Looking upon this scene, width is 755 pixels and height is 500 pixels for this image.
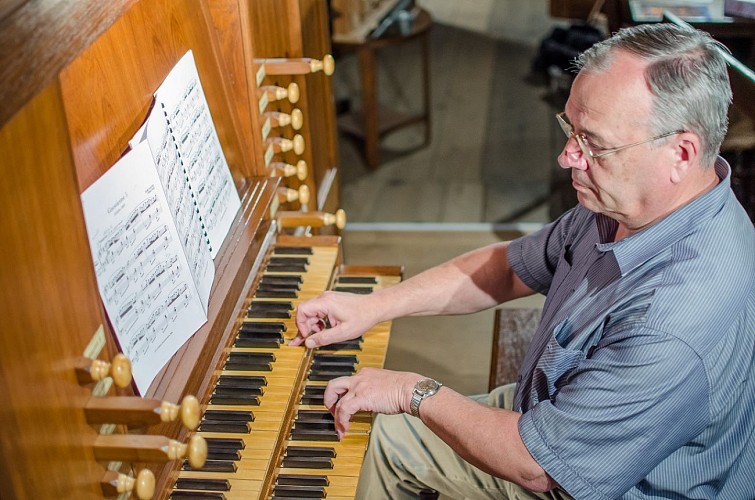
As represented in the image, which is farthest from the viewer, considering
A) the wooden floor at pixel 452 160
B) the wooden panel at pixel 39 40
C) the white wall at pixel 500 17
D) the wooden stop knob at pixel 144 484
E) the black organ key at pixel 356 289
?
the white wall at pixel 500 17

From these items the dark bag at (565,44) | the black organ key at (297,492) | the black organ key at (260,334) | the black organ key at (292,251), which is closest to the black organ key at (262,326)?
the black organ key at (260,334)

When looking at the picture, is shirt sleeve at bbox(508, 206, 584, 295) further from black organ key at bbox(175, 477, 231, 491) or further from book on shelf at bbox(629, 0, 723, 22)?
book on shelf at bbox(629, 0, 723, 22)

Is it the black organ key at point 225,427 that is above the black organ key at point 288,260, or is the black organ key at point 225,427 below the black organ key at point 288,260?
below

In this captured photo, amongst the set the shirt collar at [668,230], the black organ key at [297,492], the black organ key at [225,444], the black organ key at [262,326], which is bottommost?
the black organ key at [297,492]

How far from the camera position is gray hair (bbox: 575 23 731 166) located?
68.1 inches

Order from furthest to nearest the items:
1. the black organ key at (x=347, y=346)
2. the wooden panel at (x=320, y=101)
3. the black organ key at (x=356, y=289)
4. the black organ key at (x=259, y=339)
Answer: the wooden panel at (x=320, y=101), the black organ key at (x=356, y=289), the black organ key at (x=347, y=346), the black organ key at (x=259, y=339)

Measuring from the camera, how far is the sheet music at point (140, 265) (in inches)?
65.0

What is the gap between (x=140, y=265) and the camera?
1767 millimetres

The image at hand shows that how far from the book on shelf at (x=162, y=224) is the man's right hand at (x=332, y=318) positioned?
0.25 m

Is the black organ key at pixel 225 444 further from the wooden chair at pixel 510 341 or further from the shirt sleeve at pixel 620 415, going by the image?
the wooden chair at pixel 510 341

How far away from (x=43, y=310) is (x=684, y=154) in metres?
1.18

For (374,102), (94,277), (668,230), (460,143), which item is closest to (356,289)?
(668,230)

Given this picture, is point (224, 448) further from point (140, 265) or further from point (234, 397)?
point (140, 265)

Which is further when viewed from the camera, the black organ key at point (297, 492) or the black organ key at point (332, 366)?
the black organ key at point (332, 366)
